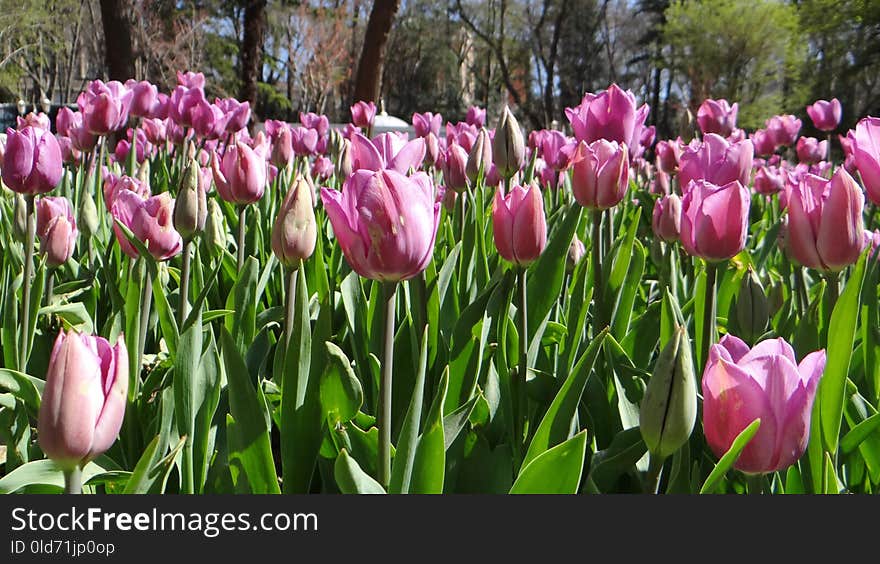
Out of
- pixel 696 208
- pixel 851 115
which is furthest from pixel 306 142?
pixel 851 115

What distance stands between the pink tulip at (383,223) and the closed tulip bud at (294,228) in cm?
23

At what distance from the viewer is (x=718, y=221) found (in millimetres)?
1158

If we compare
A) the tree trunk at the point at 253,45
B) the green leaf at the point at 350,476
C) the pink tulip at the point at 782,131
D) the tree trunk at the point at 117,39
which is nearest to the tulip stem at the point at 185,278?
the green leaf at the point at 350,476

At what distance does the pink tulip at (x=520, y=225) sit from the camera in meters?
1.23

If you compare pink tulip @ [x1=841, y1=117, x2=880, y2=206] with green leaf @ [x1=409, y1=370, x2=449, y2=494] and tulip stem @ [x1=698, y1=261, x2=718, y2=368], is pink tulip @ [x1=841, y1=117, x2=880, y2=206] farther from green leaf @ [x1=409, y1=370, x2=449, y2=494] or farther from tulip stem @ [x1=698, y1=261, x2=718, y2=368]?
green leaf @ [x1=409, y1=370, x2=449, y2=494]


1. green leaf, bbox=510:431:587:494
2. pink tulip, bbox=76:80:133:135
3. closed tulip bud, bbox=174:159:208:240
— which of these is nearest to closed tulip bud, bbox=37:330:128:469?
green leaf, bbox=510:431:587:494

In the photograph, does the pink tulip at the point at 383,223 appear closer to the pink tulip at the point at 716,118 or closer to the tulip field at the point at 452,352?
the tulip field at the point at 452,352

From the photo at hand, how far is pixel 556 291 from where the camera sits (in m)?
1.58

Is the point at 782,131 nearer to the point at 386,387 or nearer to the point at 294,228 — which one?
the point at 294,228

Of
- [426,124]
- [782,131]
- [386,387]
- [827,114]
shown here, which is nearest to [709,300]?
[386,387]

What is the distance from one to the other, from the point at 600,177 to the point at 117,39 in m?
6.20

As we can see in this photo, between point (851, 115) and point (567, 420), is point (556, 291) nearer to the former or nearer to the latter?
point (567, 420)

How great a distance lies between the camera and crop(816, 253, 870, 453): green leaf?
3.37ft

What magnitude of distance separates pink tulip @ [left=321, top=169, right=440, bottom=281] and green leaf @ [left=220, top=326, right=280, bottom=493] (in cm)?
23
